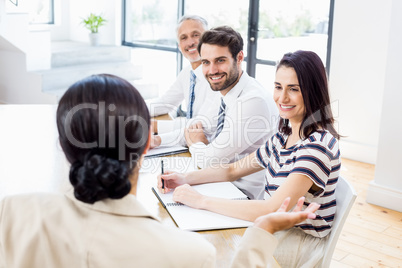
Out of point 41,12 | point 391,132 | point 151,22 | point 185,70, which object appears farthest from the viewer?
point 41,12

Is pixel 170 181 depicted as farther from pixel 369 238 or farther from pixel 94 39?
pixel 94 39

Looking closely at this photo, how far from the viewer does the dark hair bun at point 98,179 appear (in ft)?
2.68

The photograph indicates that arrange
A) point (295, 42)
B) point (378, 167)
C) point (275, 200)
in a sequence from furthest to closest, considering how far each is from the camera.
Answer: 1. point (295, 42)
2. point (378, 167)
3. point (275, 200)

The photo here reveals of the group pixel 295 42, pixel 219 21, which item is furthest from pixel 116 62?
pixel 295 42

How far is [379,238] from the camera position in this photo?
288 cm

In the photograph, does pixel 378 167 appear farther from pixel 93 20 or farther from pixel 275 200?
pixel 93 20

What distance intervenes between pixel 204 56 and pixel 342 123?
2413mm

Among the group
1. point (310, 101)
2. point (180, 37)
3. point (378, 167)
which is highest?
point (180, 37)

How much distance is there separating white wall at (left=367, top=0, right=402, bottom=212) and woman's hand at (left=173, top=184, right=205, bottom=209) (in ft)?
7.10

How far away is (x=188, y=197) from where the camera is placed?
1553mm

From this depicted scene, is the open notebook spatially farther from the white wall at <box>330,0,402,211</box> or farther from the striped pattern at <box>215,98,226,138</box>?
the white wall at <box>330,0,402,211</box>

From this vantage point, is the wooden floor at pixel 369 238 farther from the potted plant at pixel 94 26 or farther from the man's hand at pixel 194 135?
the potted plant at pixel 94 26

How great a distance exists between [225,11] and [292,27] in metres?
0.94

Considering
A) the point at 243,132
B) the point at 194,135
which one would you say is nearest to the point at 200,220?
the point at 243,132
